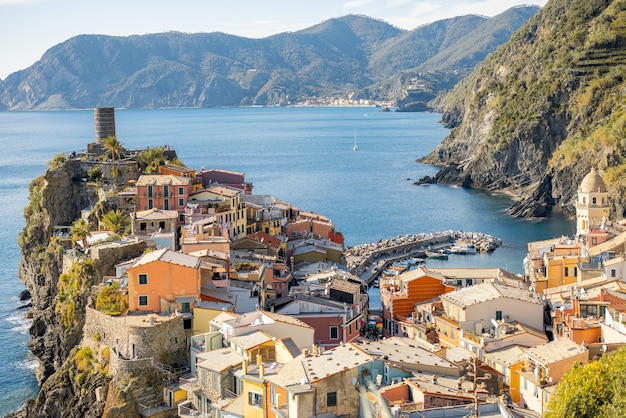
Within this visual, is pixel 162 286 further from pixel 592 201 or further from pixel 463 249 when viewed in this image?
pixel 463 249

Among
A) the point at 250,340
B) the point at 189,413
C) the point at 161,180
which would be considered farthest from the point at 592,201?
the point at 189,413

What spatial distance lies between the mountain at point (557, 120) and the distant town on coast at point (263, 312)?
35.2 meters

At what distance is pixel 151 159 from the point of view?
5434cm

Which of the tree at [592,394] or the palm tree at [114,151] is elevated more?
the palm tree at [114,151]

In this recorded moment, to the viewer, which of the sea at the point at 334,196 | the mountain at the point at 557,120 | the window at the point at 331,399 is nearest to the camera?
the window at the point at 331,399

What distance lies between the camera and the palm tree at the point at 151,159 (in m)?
53.0

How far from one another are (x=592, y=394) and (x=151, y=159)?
38.1m

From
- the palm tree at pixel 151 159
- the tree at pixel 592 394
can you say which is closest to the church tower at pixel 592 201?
the palm tree at pixel 151 159

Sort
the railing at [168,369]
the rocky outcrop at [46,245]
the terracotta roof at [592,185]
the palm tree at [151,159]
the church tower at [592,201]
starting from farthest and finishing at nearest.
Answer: the terracotta roof at [592,185] < the church tower at [592,201] < the palm tree at [151,159] < the rocky outcrop at [46,245] < the railing at [168,369]

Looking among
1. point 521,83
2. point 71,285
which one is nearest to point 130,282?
point 71,285

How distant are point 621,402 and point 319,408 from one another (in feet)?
22.8

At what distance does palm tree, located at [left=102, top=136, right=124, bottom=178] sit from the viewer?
173 feet

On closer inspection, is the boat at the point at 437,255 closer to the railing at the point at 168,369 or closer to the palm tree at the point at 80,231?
the palm tree at the point at 80,231

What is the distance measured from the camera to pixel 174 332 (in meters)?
30.4
